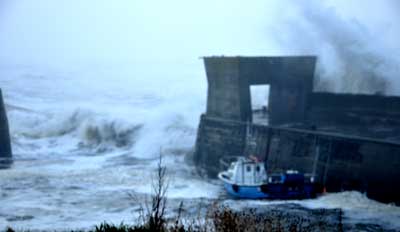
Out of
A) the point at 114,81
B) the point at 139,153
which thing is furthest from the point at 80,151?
the point at 114,81

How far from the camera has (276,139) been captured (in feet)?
70.3

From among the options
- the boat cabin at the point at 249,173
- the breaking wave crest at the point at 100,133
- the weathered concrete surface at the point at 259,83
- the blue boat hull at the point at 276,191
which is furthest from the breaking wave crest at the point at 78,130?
the blue boat hull at the point at 276,191

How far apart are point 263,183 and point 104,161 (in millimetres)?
10449

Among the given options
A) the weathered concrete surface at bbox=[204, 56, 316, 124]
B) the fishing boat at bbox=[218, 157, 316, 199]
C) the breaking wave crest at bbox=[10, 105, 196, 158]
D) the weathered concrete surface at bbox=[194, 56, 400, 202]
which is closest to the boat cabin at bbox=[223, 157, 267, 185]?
the fishing boat at bbox=[218, 157, 316, 199]

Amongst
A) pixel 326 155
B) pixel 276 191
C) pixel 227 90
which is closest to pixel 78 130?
pixel 227 90

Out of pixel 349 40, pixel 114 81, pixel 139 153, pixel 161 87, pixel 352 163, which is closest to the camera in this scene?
pixel 352 163

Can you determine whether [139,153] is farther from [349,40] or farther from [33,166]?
[349,40]

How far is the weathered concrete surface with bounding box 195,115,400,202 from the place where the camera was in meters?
17.3

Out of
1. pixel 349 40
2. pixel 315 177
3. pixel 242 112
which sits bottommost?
pixel 315 177

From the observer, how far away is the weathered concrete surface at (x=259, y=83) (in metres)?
23.7

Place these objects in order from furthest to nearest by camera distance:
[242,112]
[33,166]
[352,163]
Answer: [33,166], [242,112], [352,163]

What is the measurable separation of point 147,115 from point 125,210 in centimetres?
1966

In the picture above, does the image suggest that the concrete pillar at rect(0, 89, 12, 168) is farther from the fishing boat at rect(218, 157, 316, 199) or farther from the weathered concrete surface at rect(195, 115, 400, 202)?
the fishing boat at rect(218, 157, 316, 199)

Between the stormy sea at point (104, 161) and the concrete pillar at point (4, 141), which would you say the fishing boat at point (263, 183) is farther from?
the concrete pillar at point (4, 141)
